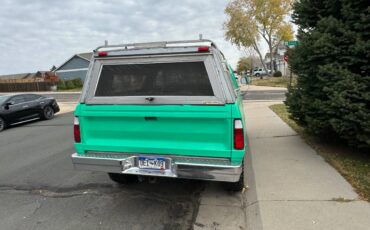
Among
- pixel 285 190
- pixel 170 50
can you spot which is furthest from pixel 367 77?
pixel 170 50

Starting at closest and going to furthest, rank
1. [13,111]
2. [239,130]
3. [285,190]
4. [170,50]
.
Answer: [239,130] < [170,50] < [285,190] < [13,111]

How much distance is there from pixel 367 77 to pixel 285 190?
7.17 ft

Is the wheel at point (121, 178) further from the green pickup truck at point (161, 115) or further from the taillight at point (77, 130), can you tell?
the taillight at point (77, 130)

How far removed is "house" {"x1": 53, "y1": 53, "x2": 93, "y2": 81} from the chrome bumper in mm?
56190

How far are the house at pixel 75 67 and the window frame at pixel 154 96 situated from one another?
55.9 m

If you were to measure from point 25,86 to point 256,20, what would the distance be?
3838 cm

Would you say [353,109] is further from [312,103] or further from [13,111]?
[13,111]

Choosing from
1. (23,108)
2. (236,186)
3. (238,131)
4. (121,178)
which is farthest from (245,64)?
(238,131)

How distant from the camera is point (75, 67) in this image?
2328 inches

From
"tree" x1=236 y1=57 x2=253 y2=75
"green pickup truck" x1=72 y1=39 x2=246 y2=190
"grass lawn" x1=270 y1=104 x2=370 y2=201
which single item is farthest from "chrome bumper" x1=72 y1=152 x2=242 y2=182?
"tree" x1=236 y1=57 x2=253 y2=75

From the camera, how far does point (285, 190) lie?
4414 mm

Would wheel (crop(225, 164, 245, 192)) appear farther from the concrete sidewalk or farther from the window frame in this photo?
the window frame

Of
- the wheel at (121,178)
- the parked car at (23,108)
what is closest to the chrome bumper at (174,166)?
the wheel at (121,178)

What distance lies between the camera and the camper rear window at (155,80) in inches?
151
